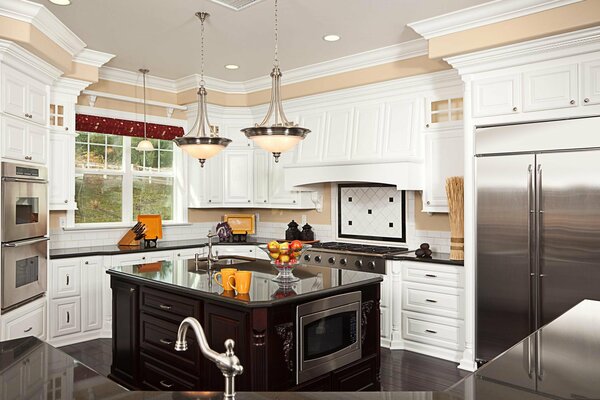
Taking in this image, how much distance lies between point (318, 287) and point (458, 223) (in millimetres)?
2023

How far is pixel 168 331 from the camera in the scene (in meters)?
3.50

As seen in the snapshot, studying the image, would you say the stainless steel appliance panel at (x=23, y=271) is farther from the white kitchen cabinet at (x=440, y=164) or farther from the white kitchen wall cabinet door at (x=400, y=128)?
the white kitchen cabinet at (x=440, y=164)

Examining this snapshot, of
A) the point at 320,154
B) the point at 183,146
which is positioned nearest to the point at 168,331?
the point at 183,146

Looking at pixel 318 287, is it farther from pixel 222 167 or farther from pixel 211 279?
pixel 222 167

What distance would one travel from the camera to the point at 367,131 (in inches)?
219

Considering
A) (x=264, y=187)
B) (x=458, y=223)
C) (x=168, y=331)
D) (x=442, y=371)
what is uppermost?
(x=264, y=187)

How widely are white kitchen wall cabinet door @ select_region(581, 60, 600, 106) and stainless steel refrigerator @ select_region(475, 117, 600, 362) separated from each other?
162 mm

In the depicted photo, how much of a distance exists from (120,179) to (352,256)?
3.18 meters

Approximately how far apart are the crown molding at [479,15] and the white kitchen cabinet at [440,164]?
3.36 ft

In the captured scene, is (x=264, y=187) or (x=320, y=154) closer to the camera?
(x=320, y=154)

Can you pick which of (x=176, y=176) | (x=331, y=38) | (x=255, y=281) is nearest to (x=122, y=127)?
(x=176, y=176)

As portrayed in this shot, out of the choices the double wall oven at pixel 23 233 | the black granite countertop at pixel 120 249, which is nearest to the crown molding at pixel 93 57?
the double wall oven at pixel 23 233

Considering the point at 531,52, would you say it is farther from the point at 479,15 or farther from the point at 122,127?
the point at 122,127

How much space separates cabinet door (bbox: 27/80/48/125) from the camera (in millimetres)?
4507
